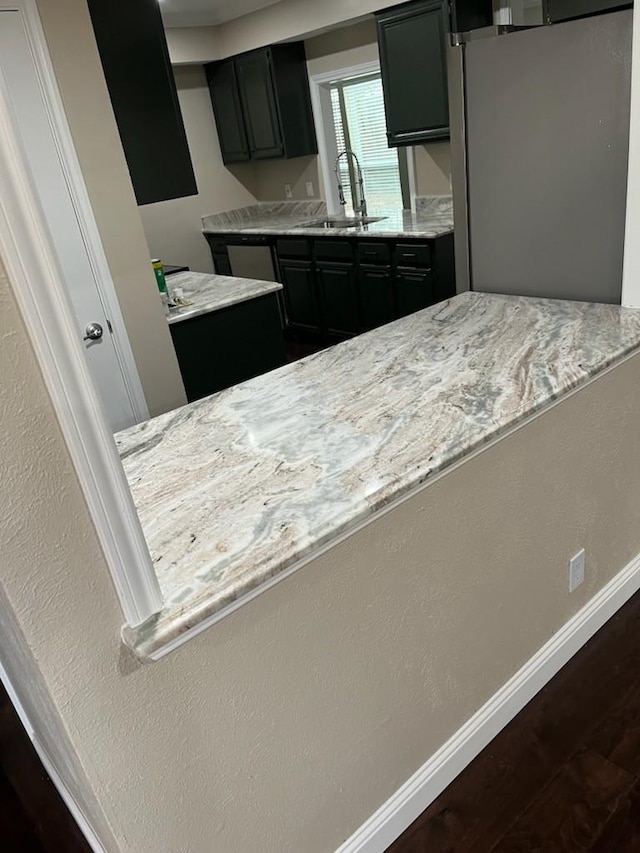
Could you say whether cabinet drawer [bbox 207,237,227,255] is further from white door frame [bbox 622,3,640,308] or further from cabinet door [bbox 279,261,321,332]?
white door frame [bbox 622,3,640,308]

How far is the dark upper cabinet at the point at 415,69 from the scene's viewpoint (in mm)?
3980

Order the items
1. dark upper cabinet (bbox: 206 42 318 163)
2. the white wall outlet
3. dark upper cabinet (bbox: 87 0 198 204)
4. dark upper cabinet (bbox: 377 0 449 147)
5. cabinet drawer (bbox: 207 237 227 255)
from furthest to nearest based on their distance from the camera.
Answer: cabinet drawer (bbox: 207 237 227 255), dark upper cabinet (bbox: 206 42 318 163), dark upper cabinet (bbox: 377 0 449 147), dark upper cabinet (bbox: 87 0 198 204), the white wall outlet

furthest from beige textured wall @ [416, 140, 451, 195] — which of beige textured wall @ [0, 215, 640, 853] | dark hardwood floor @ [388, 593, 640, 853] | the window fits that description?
dark hardwood floor @ [388, 593, 640, 853]

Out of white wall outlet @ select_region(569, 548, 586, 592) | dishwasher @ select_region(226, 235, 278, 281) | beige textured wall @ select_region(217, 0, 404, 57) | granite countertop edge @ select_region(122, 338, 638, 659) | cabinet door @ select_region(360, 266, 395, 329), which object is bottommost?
white wall outlet @ select_region(569, 548, 586, 592)

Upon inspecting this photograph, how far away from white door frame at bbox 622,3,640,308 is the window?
3445mm

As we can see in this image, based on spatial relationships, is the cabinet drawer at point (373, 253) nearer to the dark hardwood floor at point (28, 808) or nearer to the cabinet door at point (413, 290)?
A: the cabinet door at point (413, 290)

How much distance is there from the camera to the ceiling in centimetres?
475

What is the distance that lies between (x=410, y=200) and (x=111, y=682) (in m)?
4.69

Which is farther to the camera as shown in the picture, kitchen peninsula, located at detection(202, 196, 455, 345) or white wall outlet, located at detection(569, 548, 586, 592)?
kitchen peninsula, located at detection(202, 196, 455, 345)

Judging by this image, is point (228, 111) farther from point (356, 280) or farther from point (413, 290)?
point (413, 290)

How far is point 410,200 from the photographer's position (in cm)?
502

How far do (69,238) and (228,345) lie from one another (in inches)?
36.2

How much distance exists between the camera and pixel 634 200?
1.82 metres

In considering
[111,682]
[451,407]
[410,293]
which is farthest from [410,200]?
[111,682]
